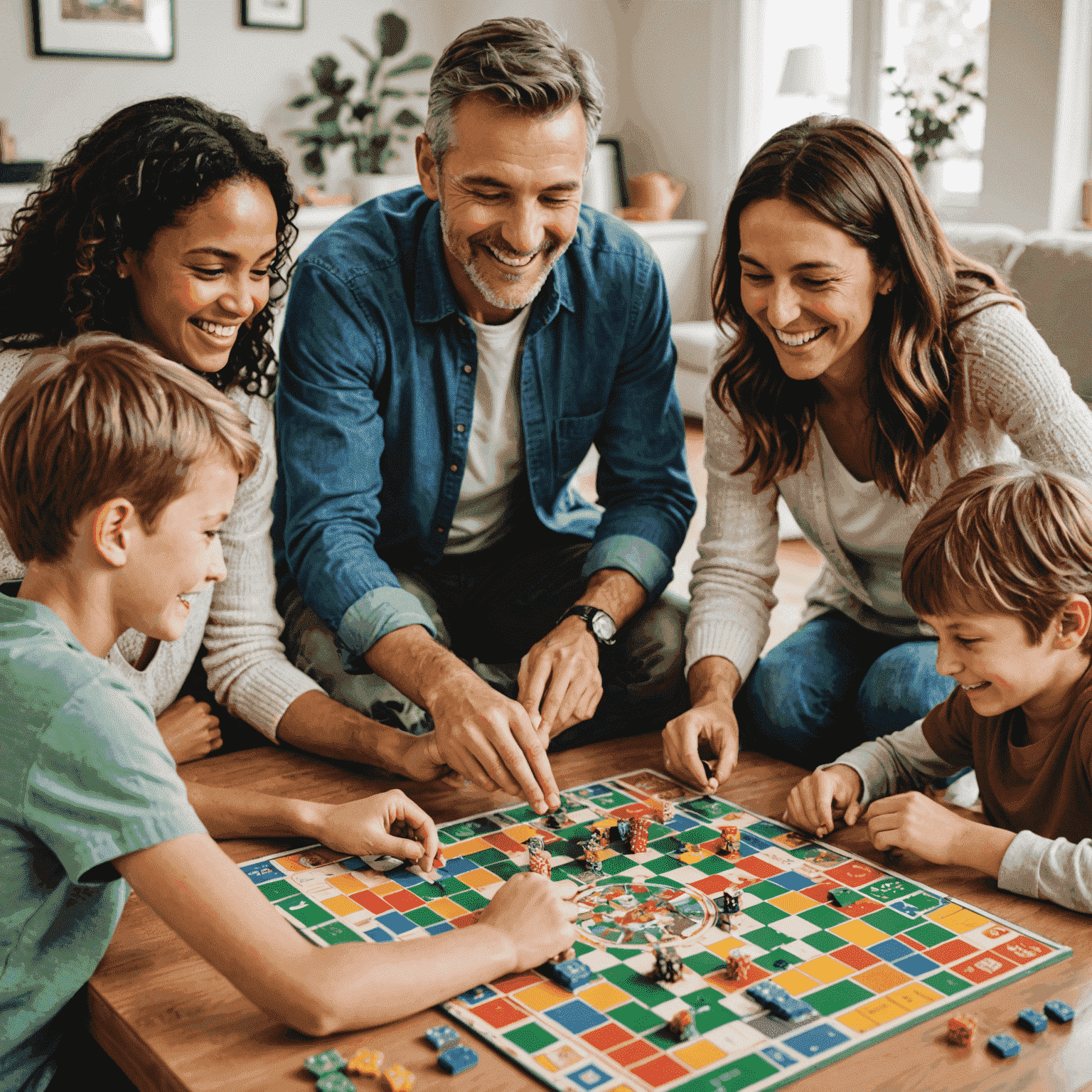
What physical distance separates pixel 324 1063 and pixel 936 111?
18.7ft

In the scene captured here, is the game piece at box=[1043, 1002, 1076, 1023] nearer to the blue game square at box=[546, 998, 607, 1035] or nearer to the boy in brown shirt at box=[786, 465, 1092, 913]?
the boy in brown shirt at box=[786, 465, 1092, 913]

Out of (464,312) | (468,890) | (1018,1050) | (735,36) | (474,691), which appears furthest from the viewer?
(735,36)

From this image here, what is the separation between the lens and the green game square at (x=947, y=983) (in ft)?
3.48

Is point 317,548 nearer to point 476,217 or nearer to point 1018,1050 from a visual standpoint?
point 476,217

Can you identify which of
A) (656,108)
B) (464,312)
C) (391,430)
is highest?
(656,108)

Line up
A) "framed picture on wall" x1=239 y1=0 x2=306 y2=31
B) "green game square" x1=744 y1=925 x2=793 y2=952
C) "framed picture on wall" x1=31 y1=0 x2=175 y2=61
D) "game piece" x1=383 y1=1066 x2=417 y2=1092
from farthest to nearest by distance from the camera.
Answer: "framed picture on wall" x1=239 y1=0 x2=306 y2=31 → "framed picture on wall" x1=31 y1=0 x2=175 y2=61 → "green game square" x1=744 y1=925 x2=793 y2=952 → "game piece" x1=383 y1=1066 x2=417 y2=1092

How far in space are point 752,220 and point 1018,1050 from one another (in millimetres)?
1085

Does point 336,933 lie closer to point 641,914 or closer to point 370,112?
point 641,914

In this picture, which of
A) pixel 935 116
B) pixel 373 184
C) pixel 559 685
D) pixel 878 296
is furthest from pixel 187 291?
pixel 935 116

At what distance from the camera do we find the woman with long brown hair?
63.2 inches

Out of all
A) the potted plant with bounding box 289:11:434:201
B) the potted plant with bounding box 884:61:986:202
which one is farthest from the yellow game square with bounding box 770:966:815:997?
the potted plant with bounding box 289:11:434:201

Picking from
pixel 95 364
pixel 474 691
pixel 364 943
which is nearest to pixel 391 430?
pixel 474 691

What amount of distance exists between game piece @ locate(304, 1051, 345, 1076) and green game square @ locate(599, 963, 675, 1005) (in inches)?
9.7

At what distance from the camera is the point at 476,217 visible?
1.81 m
